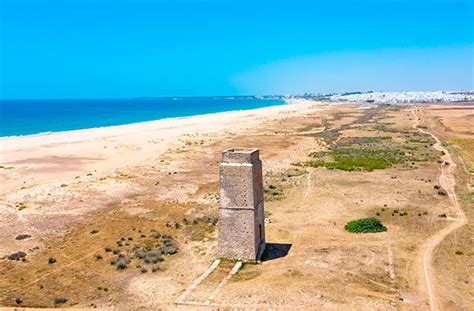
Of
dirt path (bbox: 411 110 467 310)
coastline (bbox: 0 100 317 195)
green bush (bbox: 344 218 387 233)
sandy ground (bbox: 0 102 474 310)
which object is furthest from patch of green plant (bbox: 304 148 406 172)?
coastline (bbox: 0 100 317 195)

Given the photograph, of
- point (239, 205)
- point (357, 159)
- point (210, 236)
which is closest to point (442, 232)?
point (239, 205)

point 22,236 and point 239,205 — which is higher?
point 239,205

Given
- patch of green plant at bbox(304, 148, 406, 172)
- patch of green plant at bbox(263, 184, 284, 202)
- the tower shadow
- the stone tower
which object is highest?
the stone tower

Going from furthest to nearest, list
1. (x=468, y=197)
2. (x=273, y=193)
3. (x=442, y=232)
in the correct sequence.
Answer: (x=273, y=193) < (x=468, y=197) < (x=442, y=232)

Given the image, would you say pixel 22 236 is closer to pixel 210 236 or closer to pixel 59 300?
pixel 59 300

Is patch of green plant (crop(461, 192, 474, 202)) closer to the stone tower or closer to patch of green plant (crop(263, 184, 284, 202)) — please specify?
patch of green plant (crop(263, 184, 284, 202))

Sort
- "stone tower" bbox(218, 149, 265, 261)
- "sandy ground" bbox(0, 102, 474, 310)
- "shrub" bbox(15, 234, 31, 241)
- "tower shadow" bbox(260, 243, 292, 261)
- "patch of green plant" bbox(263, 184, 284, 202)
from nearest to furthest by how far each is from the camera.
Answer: "sandy ground" bbox(0, 102, 474, 310) → "stone tower" bbox(218, 149, 265, 261) → "tower shadow" bbox(260, 243, 292, 261) → "shrub" bbox(15, 234, 31, 241) → "patch of green plant" bbox(263, 184, 284, 202)

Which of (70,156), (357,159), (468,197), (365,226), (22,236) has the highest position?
(70,156)
